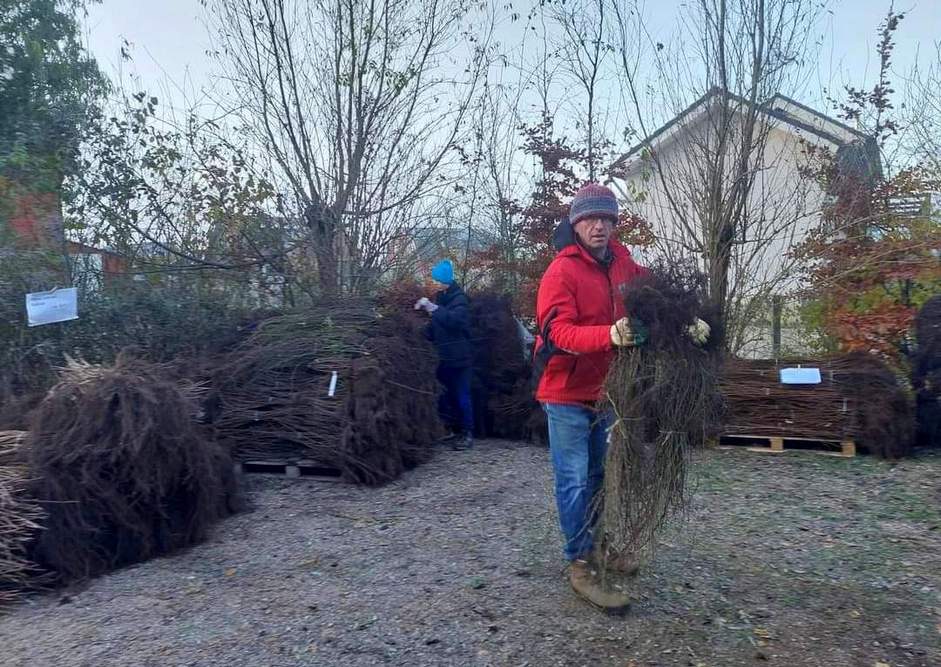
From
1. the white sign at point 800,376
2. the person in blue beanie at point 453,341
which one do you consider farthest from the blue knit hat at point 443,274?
the white sign at point 800,376

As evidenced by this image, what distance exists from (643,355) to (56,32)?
1178cm

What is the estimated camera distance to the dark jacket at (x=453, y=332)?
8438 millimetres

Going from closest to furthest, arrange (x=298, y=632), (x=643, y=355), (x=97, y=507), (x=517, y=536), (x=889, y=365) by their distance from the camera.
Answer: (x=643, y=355) → (x=298, y=632) → (x=97, y=507) → (x=517, y=536) → (x=889, y=365)

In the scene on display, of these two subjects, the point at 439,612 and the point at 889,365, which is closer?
the point at 439,612

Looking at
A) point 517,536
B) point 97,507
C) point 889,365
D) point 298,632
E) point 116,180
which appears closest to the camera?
point 298,632

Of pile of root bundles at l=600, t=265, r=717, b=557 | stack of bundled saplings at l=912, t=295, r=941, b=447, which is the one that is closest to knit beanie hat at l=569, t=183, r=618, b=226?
pile of root bundles at l=600, t=265, r=717, b=557

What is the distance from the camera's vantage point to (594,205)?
14.1 feet

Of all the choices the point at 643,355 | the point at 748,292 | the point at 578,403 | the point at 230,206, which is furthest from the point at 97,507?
the point at 748,292

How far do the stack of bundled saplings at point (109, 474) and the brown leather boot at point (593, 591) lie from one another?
2.63 meters

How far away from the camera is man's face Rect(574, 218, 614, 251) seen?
14.1ft

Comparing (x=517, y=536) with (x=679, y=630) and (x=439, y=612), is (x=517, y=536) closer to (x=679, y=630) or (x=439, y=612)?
(x=439, y=612)

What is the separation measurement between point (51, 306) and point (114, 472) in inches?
136

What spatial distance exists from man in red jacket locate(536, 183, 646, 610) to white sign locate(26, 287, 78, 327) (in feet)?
18.3

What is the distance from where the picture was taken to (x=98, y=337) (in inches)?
334
